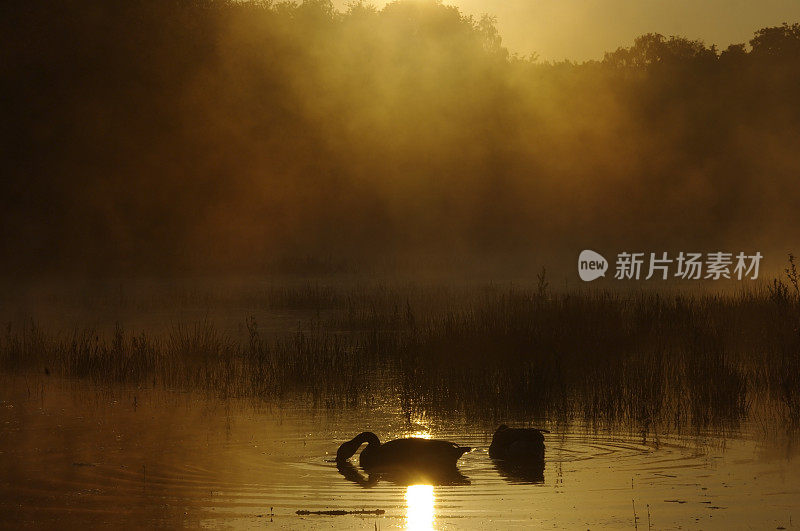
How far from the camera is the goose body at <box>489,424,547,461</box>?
365 inches

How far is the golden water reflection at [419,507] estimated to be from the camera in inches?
293

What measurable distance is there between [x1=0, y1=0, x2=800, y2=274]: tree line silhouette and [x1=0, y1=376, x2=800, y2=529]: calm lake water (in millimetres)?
24942

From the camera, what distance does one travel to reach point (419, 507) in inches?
315

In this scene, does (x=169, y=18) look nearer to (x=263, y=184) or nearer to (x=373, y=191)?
(x=263, y=184)

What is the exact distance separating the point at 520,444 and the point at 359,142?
1578 inches

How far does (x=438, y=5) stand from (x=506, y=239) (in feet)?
46.4

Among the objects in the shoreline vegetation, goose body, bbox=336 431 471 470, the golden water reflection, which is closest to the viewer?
the golden water reflection

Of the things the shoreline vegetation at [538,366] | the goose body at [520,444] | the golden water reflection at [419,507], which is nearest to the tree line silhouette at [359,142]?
the shoreline vegetation at [538,366]

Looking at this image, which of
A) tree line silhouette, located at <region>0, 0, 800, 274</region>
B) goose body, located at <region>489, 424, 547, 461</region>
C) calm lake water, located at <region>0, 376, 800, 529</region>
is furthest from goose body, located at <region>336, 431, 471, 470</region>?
tree line silhouette, located at <region>0, 0, 800, 274</region>

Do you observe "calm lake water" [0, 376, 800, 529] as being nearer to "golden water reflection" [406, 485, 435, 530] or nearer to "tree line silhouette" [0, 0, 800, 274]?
"golden water reflection" [406, 485, 435, 530]

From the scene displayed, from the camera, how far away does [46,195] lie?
35.1m

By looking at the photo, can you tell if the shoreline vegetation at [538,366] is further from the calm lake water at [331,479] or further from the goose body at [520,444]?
the goose body at [520,444]

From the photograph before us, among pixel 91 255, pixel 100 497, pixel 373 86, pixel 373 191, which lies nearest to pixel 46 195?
pixel 91 255

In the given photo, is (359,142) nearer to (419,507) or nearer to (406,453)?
(406,453)
